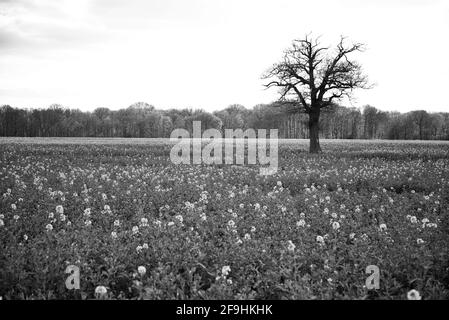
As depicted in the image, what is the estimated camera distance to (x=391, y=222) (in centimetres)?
677

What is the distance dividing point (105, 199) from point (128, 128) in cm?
10356

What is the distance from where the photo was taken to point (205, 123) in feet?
321

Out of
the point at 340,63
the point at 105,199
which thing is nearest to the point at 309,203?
the point at 105,199

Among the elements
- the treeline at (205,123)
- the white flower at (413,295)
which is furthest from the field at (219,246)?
the treeline at (205,123)

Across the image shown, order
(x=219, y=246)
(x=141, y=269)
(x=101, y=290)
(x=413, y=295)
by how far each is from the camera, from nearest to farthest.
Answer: (x=413, y=295)
(x=101, y=290)
(x=141, y=269)
(x=219, y=246)

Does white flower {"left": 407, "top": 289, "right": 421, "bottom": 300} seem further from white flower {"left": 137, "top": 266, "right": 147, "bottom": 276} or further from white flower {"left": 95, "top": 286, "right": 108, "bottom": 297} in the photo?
white flower {"left": 95, "top": 286, "right": 108, "bottom": 297}

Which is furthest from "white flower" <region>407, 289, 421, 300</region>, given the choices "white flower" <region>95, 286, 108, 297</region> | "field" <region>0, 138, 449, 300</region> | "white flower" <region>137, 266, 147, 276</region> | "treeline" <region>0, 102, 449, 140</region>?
"treeline" <region>0, 102, 449, 140</region>

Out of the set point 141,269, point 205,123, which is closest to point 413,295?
point 141,269

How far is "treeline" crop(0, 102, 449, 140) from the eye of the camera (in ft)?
317

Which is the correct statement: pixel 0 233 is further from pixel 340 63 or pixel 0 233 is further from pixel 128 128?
pixel 128 128

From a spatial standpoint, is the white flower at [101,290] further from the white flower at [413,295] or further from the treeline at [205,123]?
the treeline at [205,123]

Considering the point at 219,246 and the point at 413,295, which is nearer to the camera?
the point at 413,295

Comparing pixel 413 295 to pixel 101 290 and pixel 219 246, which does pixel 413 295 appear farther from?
pixel 101 290
